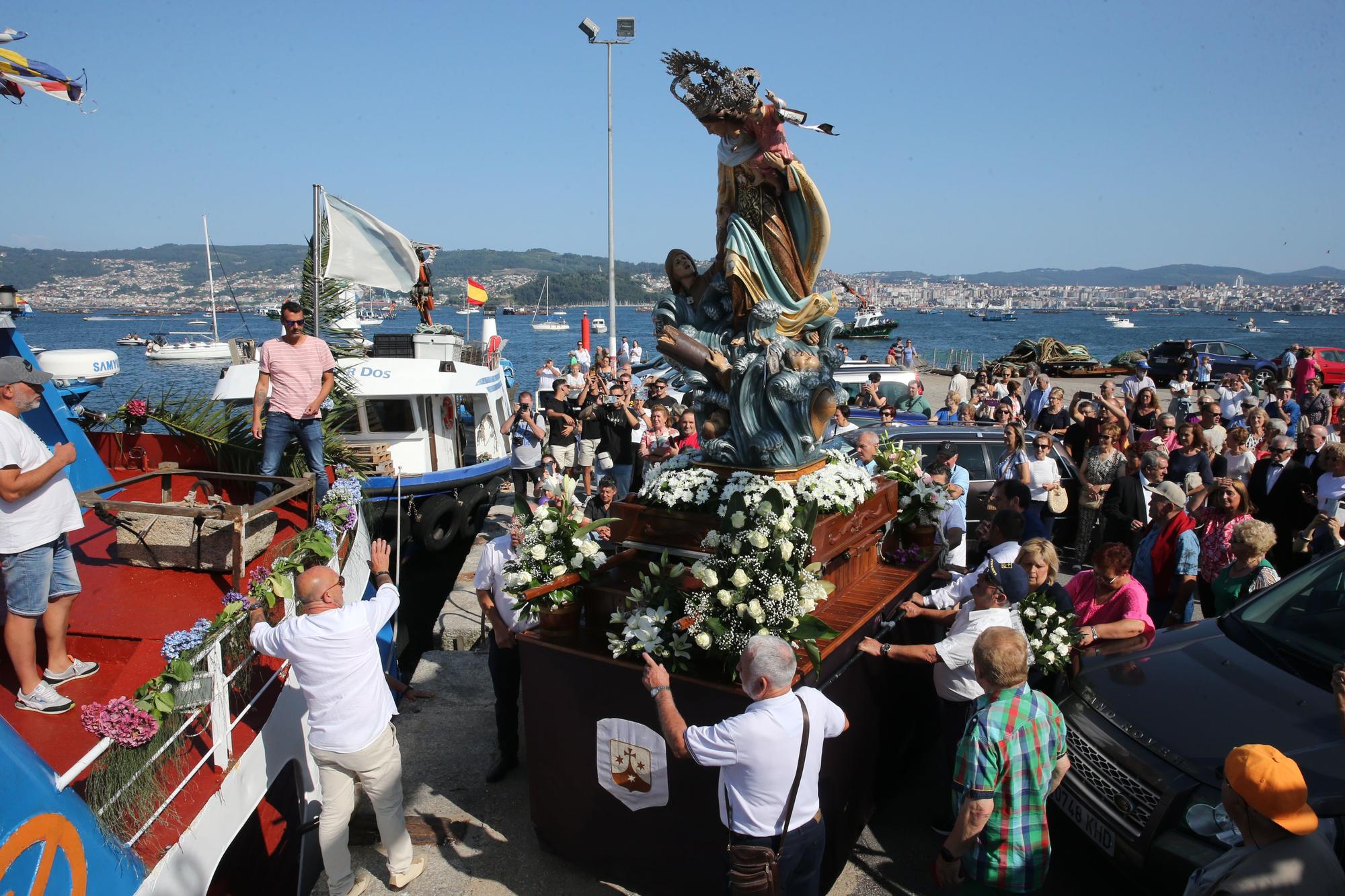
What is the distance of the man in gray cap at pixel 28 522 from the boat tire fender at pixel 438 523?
741cm

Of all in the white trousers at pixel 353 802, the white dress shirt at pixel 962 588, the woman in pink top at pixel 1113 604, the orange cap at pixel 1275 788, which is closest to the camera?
the orange cap at pixel 1275 788

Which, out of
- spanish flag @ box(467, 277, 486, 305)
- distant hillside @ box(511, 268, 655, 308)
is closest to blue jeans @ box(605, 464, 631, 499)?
spanish flag @ box(467, 277, 486, 305)

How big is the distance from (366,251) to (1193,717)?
9227 mm

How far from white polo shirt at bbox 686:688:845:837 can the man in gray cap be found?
10.6 feet

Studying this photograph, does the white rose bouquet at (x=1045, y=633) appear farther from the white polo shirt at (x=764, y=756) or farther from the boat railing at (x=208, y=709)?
the boat railing at (x=208, y=709)

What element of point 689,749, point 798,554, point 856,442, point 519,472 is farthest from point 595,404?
point 689,749

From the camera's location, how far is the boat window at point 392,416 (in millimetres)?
11883

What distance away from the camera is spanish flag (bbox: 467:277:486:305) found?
688 inches

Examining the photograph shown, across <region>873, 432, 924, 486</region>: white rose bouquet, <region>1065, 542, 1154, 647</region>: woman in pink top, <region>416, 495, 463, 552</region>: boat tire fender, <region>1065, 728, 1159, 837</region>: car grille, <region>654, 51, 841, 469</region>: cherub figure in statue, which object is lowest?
<region>416, 495, 463, 552</region>: boat tire fender

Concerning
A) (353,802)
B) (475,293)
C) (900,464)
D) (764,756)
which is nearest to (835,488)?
(900,464)

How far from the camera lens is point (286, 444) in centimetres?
696

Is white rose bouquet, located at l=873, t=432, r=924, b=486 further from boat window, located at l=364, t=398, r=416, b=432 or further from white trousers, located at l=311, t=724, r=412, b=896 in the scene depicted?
boat window, located at l=364, t=398, r=416, b=432

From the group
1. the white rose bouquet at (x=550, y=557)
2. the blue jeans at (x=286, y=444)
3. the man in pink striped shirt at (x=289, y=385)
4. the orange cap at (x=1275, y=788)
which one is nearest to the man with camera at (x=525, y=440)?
the blue jeans at (x=286, y=444)

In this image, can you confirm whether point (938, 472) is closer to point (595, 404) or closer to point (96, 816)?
point (595, 404)
